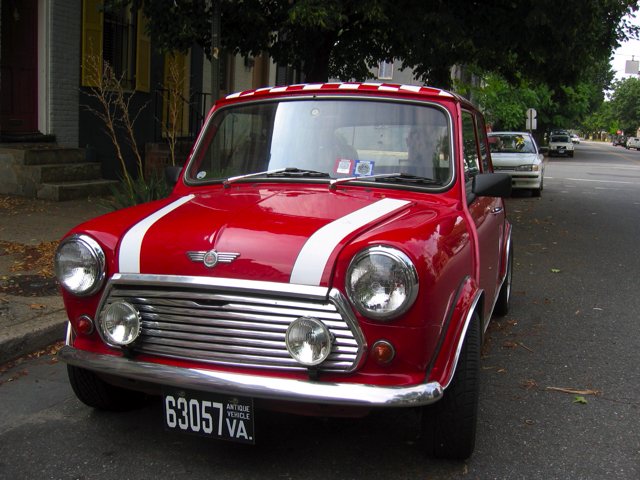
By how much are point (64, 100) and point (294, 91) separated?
772 centimetres

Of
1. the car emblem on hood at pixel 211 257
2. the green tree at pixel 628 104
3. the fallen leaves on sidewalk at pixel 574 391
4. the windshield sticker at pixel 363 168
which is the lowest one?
the fallen leaves on sidewalk at pixel 574 391

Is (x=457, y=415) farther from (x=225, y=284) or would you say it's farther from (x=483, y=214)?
(x=483, y=214)

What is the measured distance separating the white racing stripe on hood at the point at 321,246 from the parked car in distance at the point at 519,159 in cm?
1333

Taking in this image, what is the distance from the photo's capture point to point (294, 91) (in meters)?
4.07

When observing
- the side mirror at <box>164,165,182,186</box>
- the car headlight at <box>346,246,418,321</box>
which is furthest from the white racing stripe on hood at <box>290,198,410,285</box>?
the side mirror at <box>164,165,182,186</box>

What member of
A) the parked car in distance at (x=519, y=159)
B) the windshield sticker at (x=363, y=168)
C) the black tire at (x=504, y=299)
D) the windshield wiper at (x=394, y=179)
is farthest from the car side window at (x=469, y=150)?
the parked car in distance at (x=519, y=159)

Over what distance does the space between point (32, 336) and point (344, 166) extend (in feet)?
7.92

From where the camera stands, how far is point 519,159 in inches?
634

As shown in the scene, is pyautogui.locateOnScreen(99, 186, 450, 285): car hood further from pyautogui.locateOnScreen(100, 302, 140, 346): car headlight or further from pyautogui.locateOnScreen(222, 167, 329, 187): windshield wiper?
pyautogui.locateOnScreen(222, 167, 329, 187): windshield wiper

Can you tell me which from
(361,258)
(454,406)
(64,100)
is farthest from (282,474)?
(64,100)

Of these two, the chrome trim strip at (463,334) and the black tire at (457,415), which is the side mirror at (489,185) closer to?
the chrome trim strip at (463,334)

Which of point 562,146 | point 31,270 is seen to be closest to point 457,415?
point 31,270

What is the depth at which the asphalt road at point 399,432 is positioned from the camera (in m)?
3.12

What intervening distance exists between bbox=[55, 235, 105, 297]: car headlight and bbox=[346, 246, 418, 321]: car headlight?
3.72 feet
